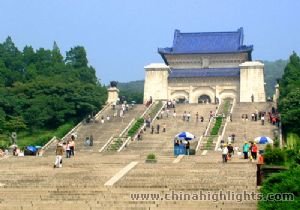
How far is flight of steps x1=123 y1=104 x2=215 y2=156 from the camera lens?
30.9 meters

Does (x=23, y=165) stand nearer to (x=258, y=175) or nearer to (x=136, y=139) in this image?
(x=258, y=175)

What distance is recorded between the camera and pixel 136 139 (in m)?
33.7

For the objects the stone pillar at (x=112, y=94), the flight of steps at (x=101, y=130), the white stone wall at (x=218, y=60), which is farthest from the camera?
the white stone wall at (x=218, y=60)

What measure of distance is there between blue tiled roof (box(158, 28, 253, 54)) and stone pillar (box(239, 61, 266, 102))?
16.6ft

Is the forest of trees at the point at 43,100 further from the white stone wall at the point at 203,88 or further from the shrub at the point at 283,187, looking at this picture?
the shrub at the point at 283,187

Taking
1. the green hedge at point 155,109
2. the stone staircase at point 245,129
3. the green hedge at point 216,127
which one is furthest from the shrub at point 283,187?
the green hedge at point 155,109

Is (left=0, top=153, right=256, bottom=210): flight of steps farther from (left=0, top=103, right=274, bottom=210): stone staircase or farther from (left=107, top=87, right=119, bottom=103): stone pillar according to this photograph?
(left=107, top=87, right=119, bottom=103): stone pillar

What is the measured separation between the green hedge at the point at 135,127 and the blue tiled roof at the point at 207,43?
2194 centimetres

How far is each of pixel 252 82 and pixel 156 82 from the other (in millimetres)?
7710

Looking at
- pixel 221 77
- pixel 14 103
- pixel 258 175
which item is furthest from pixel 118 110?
pixel 258 175

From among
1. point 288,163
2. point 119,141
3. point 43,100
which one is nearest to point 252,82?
point 43,100

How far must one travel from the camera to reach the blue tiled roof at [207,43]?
193ft

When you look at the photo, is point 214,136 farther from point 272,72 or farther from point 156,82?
point 272,72

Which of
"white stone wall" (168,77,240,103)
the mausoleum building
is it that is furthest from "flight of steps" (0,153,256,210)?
"white stone wall" (168,77,240,103)
